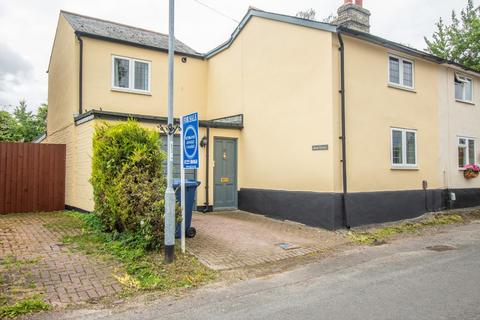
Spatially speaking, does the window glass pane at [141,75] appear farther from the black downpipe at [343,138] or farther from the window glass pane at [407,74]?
the window glass pane at [407,74]

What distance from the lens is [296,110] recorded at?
37.0 ft

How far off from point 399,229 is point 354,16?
7260mm

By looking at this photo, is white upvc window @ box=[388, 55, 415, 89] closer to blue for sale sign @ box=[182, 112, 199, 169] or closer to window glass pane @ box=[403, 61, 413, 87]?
window glass pane @ box=[403, 61, 413, 87]

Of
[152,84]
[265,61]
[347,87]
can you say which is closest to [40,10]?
[152,84]

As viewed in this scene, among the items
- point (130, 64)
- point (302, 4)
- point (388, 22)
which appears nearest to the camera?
point (130, 64)

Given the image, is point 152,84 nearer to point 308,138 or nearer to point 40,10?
point 40,10

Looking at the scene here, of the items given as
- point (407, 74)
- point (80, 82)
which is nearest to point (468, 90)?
point (407, 74)

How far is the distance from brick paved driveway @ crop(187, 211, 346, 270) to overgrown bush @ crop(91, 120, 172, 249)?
1.10 m

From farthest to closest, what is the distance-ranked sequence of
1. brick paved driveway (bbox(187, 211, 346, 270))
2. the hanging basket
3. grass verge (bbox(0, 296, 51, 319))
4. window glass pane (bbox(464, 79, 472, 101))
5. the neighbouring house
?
window glass pane (bbox(464, 79, 472, 101))
the hanging basket
the neighbouring house
brick paved driveway (bbox(187, 211, 346, 270))
grass verge (bbox(0, 296, 51, 319))

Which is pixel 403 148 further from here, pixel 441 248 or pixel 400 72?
pixel 441 248

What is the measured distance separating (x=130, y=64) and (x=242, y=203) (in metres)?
6.89

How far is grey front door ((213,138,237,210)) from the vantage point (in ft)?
42.2

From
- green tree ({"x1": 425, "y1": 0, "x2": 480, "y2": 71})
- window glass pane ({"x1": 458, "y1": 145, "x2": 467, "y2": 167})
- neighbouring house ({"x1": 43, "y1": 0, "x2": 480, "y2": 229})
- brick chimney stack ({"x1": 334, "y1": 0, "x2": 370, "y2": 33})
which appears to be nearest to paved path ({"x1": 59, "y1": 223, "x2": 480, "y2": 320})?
neighbouring house ({"x1": 43, "y1": 0, "x2": 480, "y2": 229})

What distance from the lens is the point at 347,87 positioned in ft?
34.5
